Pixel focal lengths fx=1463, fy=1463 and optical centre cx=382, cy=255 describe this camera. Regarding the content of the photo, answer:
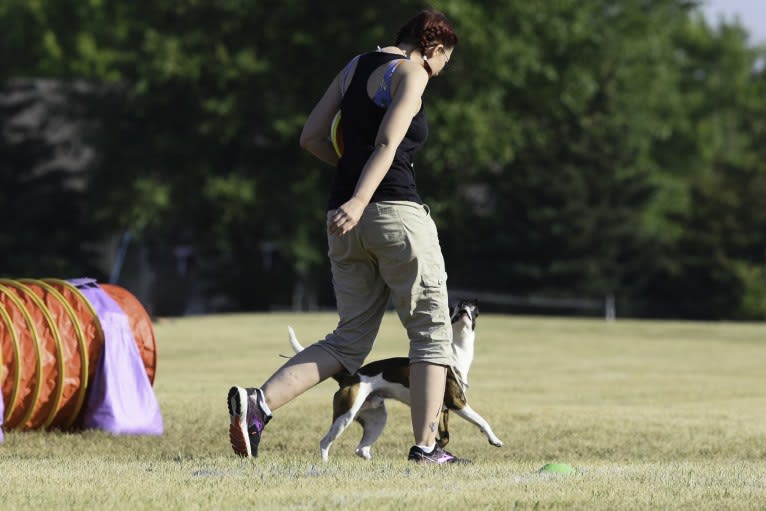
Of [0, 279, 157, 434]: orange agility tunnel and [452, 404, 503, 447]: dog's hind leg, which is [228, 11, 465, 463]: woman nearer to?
[452, 404, 503, 447]: dog's hind leg

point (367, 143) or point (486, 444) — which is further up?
point (367, 143)

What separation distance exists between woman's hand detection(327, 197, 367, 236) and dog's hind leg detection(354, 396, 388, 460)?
6.68 ft

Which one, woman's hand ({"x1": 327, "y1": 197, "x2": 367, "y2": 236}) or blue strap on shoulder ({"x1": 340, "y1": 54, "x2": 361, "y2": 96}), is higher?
blue strap on shoulder ({"x1": 340, "y1": 54, "x2": 361, "y2": 96})

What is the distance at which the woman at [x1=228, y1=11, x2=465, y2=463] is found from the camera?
671 centimetres

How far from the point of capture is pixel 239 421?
6914mm

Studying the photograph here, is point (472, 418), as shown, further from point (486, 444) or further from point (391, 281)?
point (391, 281)

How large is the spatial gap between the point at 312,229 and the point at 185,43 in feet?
20.2

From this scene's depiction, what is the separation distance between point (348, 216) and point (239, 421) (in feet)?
3.91

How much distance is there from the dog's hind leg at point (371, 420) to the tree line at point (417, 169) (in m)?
29.1

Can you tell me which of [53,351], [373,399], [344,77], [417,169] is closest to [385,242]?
[344,77]

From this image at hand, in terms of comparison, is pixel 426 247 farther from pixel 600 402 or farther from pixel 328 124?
→ pixel 600 402

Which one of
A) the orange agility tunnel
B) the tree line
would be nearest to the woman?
the orange agility tunnel

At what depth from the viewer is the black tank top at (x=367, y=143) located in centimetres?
675

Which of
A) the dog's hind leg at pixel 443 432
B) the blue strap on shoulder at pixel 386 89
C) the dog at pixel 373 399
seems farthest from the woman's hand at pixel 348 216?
the dog's hind leg at pixel 443 432
